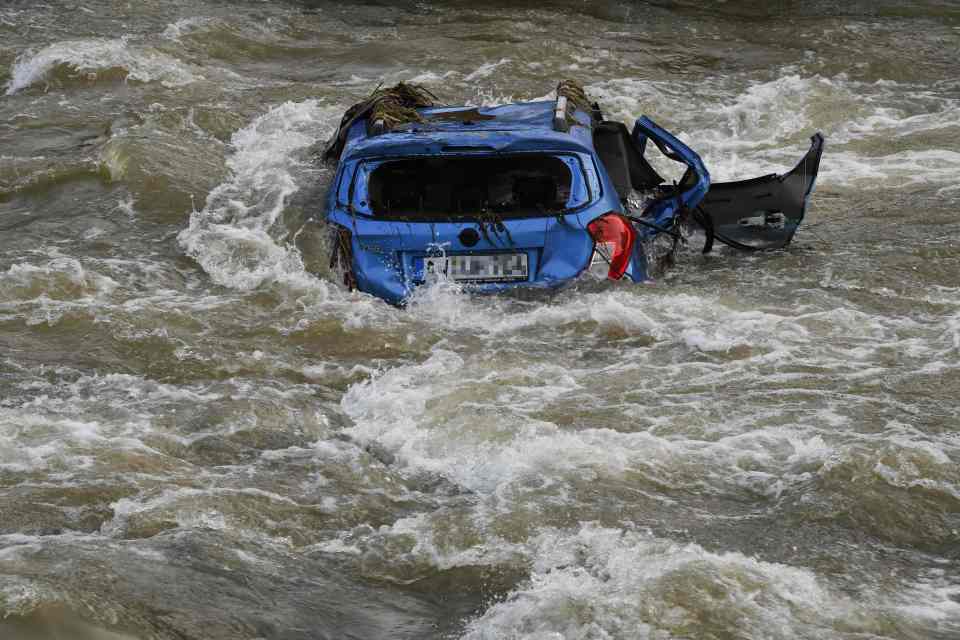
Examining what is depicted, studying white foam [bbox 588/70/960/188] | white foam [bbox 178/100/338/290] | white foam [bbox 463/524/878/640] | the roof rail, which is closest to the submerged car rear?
the roof rail

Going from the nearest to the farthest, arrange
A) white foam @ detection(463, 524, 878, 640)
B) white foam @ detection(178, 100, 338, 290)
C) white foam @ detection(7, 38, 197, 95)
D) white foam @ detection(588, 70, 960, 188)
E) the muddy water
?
1. white foam @ detection(463, 524, 878, 640)
2. the muddy water
3. white foam @ detection(178, 100, 338, 290)
4. white foam @ detection(588, 70, 960, 188)
5. white foam @ detection(7, 38, 197, 95)

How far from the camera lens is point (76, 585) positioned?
214 inches

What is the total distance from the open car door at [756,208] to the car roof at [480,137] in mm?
1285

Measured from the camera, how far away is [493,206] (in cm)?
905

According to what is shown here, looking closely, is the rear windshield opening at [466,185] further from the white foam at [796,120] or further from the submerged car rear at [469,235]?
the white foam at [796,120]

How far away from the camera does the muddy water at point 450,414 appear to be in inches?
227

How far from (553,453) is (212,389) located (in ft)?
7.32

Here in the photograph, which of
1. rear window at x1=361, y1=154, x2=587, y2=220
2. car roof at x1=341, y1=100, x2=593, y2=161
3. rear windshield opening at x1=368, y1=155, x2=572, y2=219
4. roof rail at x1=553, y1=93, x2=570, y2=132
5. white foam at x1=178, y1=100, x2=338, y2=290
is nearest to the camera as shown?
car roof at x1=341, y1=100, x2=593, y2=161

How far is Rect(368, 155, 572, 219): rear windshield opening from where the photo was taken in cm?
901

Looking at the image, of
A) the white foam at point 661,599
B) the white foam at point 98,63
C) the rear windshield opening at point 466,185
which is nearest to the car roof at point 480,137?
the rear windshield opening at point 466,185

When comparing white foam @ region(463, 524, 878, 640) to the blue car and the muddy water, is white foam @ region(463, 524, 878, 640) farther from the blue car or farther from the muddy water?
the blue car

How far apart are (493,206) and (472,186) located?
1.45ft

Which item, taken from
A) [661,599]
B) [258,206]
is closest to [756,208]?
[258,206]

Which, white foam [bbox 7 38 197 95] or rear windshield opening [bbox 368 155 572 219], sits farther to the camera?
white foam [bbox 7 38 197 95]
